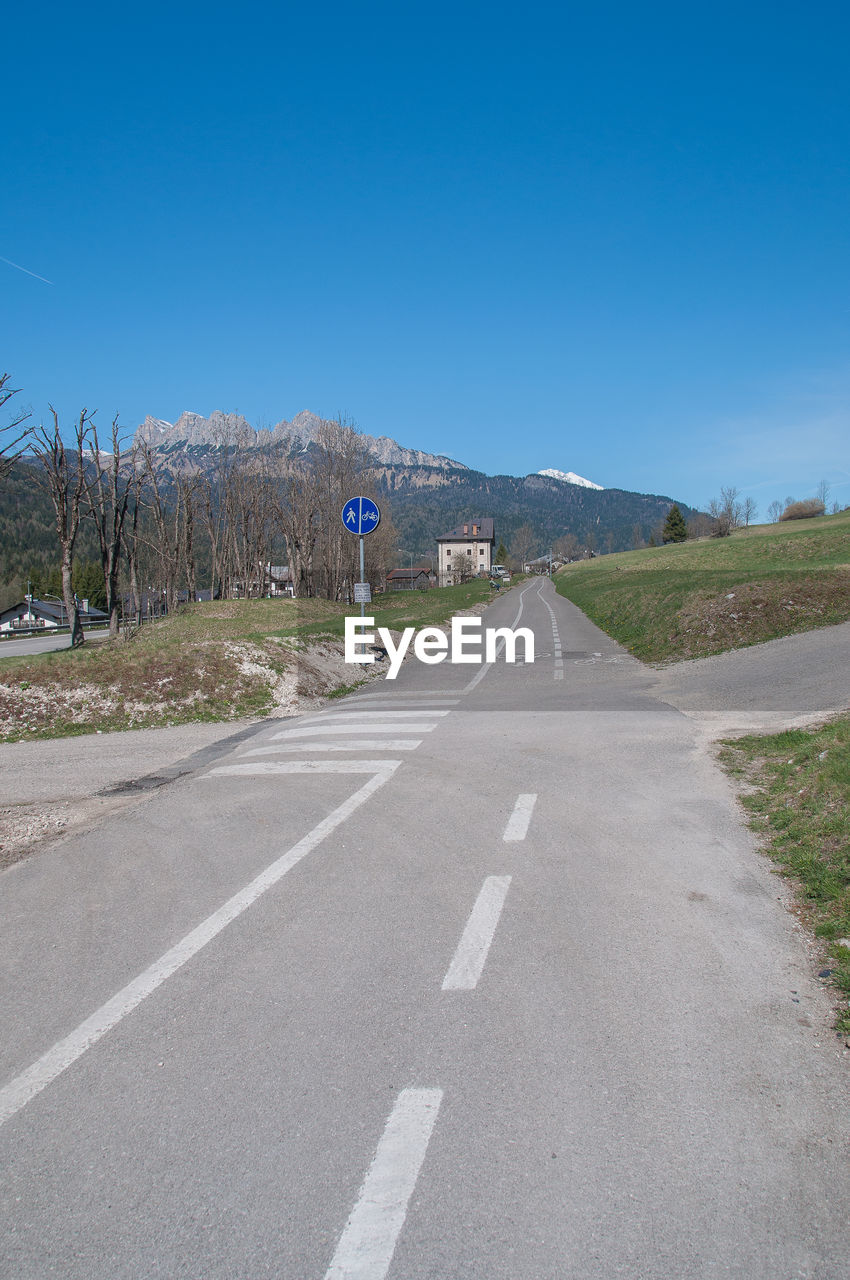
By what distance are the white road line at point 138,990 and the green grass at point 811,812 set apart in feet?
11.2

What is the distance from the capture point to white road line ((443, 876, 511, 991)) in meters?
4.12

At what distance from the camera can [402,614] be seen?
39219mm

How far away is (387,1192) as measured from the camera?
8.79 feet

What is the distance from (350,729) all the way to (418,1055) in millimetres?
7829

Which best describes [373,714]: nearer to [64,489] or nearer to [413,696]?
[413,696]

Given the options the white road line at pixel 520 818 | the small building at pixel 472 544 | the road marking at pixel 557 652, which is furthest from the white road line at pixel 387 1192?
the small building at pixel 472 544

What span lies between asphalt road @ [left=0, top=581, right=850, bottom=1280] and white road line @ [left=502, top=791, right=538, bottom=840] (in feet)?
0.10

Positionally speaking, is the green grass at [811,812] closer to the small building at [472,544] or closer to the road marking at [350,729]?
the road marking at [350,729]

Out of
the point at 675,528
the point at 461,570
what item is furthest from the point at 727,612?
the point at 675,528

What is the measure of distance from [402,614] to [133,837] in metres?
32.6

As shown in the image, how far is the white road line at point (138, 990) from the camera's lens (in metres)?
3.36

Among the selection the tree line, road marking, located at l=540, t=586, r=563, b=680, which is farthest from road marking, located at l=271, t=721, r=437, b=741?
the tree line

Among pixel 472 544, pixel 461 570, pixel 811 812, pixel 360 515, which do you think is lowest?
pixel 811 812

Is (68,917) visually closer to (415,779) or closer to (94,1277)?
(94,1277)
